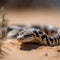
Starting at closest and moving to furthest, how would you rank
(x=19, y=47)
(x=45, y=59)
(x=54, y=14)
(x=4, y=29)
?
(x=45, y=59)
(x=19, y=47)
(x=4, y=29)
(x=54, y=14)

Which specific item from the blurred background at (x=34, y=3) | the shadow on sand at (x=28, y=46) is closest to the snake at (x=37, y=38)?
the shadow on sand at (x=28, y=46)

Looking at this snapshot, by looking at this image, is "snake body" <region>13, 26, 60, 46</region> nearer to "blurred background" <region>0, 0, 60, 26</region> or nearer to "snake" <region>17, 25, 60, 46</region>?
"snake" <region>17, 25, 60, 46</region>

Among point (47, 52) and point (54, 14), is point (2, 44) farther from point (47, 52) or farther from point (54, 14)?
point (54, 14)

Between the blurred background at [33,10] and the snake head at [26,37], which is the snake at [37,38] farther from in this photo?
the blurred background at [33,10]

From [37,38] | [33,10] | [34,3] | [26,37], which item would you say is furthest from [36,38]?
[34,3]

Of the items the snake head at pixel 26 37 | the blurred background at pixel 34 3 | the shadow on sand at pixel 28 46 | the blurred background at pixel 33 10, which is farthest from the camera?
the blurred background at pixel 34 3

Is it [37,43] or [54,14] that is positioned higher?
[37,43]

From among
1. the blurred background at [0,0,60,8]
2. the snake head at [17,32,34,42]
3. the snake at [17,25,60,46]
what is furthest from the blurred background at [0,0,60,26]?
the snake head at [17,32,34,42]

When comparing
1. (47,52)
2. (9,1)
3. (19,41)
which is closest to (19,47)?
(19,41)
